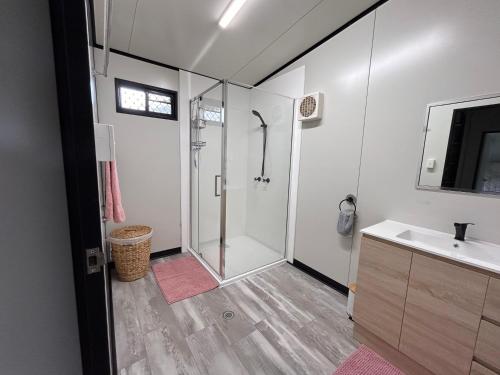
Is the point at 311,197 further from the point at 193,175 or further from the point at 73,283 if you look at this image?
the point at 73,283

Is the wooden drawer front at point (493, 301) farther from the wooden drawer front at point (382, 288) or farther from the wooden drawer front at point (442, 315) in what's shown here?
the wooden drawer front at point (382, 288)

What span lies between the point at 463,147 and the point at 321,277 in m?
1.79

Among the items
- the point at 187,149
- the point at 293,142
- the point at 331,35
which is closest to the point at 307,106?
the point at 293,142

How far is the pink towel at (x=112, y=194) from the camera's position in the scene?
6.58 feet

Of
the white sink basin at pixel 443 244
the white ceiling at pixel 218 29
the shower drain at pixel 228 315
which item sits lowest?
the shower drain at pixel 228 315

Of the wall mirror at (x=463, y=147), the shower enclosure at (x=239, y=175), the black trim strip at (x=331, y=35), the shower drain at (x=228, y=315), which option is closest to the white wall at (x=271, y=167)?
the shower enclosure at (x=239, y=175)

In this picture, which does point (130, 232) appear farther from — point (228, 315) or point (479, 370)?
point (479, 370)

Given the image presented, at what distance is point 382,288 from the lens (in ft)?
4.89

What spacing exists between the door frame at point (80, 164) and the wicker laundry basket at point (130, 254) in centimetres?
164

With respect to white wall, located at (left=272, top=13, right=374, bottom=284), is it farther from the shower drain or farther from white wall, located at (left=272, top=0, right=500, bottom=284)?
the shower drain

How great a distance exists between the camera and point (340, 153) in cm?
218

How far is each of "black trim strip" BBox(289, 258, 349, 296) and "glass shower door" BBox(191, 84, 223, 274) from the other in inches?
40.8

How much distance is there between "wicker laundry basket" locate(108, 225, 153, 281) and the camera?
2.23 meters

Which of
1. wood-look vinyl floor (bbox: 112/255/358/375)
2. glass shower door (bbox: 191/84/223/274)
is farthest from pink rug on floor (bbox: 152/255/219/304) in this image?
glass shower door (bbox: 191/84/223/274)
